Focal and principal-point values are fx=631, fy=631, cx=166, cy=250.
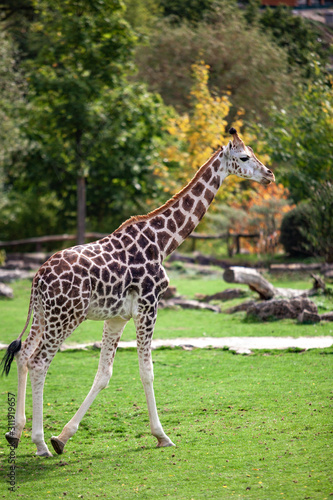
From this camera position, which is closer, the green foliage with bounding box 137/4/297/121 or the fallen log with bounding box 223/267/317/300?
the fallen log with bounding box 223/267/317/300

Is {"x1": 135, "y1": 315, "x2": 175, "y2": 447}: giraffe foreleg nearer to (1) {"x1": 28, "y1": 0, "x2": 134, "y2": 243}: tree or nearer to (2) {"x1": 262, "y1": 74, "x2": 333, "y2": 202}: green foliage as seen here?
(2) {"x1": 262, "y1": 74, "x2": 333, "y2": 202}: green foliage

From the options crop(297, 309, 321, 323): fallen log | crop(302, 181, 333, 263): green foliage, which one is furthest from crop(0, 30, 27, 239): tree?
crop(297, 309, 321, 323): fallen log

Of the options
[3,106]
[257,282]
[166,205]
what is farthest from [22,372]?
[3,106]

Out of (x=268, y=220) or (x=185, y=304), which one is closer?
(x=185, y=304)

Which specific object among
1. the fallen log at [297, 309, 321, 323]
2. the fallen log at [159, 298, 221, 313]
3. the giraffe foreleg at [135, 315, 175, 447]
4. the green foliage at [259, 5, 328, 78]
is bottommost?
the fallen log at [159, 298, 221, 313]

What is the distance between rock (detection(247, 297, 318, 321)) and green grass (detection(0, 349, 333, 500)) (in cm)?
282

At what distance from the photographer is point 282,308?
530 inches

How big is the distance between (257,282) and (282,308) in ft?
4.45

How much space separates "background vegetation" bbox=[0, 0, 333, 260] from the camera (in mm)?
19703

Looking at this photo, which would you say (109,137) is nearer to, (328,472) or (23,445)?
(23,445)

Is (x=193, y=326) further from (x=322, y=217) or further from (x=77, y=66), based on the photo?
(x=77, y=66)

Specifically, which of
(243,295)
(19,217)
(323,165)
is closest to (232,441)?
(243,295)

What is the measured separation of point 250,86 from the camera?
33594mm

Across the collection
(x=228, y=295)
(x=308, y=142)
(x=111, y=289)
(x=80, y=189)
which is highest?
(x=111, y=289)
